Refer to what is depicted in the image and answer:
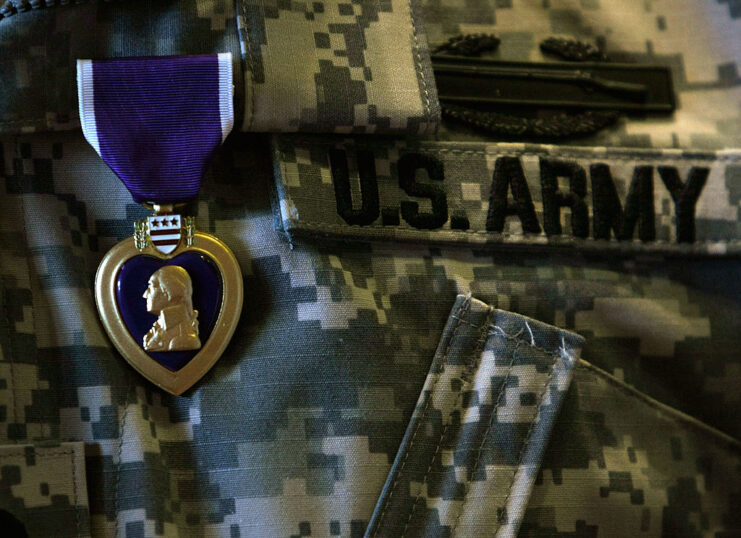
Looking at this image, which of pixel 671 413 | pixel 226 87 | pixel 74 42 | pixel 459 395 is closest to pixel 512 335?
pixel 459 395

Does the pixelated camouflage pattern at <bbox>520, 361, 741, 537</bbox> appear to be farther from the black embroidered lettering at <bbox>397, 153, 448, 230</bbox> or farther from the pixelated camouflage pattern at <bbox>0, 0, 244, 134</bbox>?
the pixelated camouflage pattern at <bbox>0, 0, 244, 134</bbox>

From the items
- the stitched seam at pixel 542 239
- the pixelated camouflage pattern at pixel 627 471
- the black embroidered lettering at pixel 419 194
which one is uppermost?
the black embroidered lettering at pixel 419 194

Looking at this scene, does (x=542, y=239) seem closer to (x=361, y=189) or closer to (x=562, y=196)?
(x=562, y=196)

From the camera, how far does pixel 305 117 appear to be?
49 cm

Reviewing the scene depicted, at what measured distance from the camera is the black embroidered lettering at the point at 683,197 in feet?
1.89

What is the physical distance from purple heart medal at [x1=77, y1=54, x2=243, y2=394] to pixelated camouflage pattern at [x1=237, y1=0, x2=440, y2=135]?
3 cm

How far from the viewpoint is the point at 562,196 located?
555 millimetres

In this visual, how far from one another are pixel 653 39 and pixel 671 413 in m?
0.34

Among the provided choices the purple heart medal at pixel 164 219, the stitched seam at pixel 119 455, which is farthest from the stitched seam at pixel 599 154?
the stitched seam at pixel 119 455

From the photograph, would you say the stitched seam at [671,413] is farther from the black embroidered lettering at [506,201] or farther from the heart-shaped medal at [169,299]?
the heart-shaped medal at [169,299]

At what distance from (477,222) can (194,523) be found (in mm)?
300

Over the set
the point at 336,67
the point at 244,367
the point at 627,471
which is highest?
the point at 336,67

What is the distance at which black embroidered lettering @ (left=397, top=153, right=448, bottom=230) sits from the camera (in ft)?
1.71

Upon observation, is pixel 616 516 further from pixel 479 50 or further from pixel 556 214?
pixel 479 50
